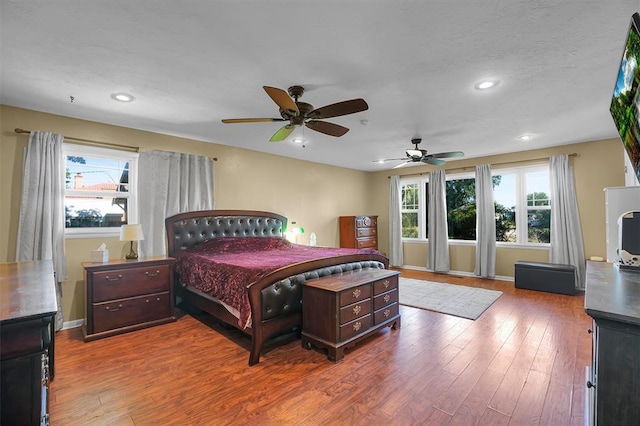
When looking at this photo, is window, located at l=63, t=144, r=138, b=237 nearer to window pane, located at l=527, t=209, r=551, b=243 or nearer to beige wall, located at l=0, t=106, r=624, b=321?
beige wall, located at l=0, t=106, r=624, b=321

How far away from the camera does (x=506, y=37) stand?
6.65 ft

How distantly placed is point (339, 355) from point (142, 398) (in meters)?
1.57

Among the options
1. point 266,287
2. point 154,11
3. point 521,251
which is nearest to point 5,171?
point 154,11

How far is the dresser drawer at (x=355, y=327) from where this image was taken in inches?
105

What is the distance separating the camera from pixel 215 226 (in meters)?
4.68

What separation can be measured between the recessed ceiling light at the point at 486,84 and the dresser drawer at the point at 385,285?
2.14m

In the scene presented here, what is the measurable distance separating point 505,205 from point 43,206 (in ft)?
24.7

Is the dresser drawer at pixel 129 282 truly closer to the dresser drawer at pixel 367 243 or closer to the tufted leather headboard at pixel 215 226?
the tufted leather headboard at pixel 215 226

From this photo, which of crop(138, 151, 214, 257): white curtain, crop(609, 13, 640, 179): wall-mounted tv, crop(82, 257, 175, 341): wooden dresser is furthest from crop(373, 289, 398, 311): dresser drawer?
crop(138, 151, 214, 257): white curtain

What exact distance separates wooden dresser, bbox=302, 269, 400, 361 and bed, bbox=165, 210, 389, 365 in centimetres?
19

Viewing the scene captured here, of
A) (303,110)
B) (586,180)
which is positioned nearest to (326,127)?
(303,110)

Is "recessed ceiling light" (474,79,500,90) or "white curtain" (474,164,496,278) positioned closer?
"recessed ceiling light" (474,79,500,90)

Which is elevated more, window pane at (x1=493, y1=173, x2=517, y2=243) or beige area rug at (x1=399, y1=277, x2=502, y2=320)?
window pane at (x1=493, y1=173, x2=517, y2=243)

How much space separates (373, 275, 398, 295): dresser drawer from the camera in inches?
120
